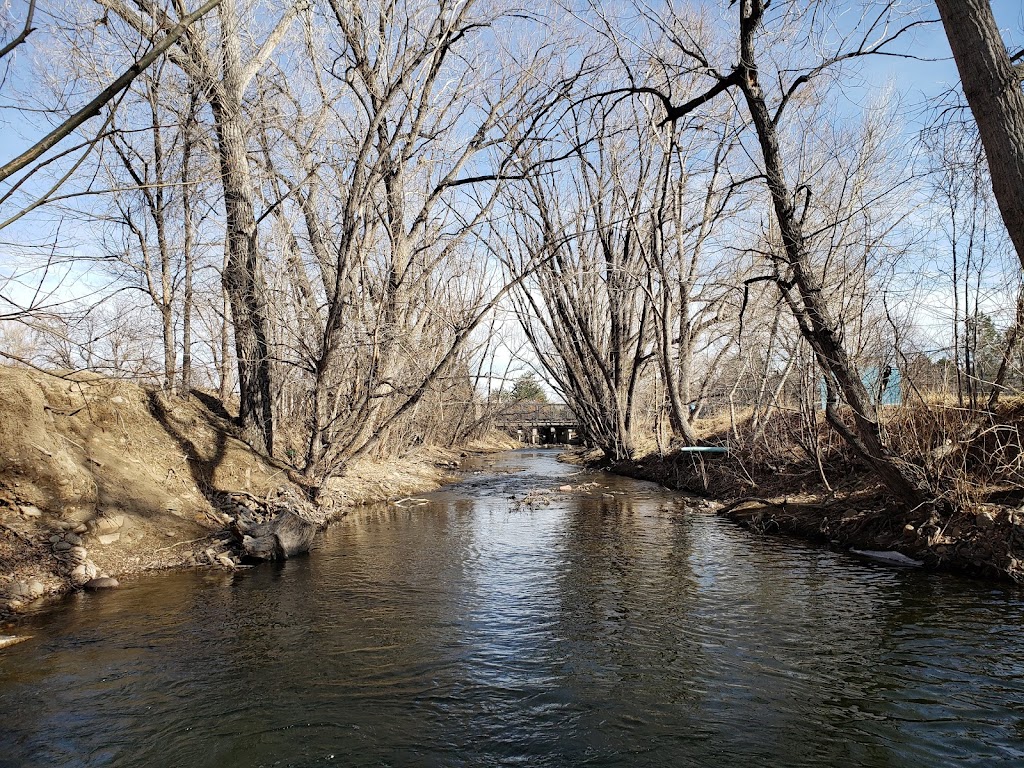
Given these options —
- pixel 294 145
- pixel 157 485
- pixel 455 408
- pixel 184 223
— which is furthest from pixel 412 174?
pixel 455 408

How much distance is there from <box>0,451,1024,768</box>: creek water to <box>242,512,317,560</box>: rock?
1.09ft

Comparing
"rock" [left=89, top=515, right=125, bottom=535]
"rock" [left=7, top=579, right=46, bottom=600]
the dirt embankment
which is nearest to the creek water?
"rock" [left=7, top=579, right=46, bottom=600]

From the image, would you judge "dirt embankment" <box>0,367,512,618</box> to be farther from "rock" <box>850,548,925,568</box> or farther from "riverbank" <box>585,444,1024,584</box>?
"rock" <box>850,548,925,568</box>

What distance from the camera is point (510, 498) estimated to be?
42.2 ft

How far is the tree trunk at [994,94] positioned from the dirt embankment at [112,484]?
6.48 metres

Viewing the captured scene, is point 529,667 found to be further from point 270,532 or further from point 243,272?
point 243,272

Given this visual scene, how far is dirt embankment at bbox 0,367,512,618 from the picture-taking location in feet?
20.8

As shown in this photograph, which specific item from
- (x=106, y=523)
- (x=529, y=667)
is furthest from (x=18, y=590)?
(x=529, y=667)

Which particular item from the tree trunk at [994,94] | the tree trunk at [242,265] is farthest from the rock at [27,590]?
the tree trunk at [994,94]

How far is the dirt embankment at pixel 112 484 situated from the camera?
6.34 metres

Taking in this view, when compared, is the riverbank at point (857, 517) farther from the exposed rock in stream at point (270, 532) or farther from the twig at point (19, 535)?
the twig at point (19, 535)

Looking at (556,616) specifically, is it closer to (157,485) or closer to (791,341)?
(157,485)

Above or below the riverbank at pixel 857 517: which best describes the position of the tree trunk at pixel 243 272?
above

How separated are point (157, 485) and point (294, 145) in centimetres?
576
